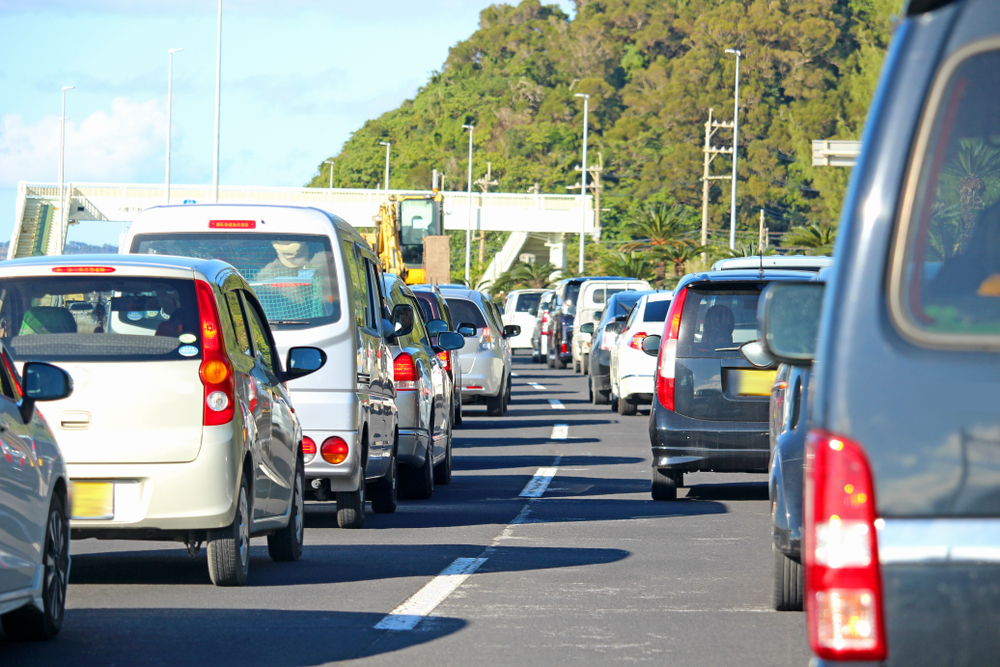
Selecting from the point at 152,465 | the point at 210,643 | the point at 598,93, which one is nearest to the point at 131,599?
the point at 152,465

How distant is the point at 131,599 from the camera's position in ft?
26.9

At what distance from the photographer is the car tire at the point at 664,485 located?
43.2ft

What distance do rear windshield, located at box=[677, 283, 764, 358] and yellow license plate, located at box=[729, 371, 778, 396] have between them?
0.59 feet

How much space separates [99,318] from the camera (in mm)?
8328

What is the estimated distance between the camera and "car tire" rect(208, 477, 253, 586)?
827cm

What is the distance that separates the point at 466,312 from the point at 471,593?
15.3 meters

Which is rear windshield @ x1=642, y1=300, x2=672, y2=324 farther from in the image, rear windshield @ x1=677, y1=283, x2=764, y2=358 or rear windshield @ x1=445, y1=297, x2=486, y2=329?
rear windshield @ x1=677, y1=283, x2=764, y2=358

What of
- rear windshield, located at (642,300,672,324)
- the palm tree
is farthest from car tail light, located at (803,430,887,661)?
rear windshield, located at (642,300,672,324)

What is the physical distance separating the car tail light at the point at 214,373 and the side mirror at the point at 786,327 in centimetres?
403

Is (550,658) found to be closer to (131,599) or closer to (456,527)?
(131,599)

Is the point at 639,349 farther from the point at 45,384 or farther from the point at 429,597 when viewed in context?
the point at 45,384

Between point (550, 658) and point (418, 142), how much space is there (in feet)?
448

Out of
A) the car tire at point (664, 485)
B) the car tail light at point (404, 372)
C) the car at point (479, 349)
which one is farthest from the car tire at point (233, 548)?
the car at point (479, 349)

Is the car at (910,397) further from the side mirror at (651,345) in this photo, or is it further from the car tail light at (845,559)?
the side mirror at (651,345)
